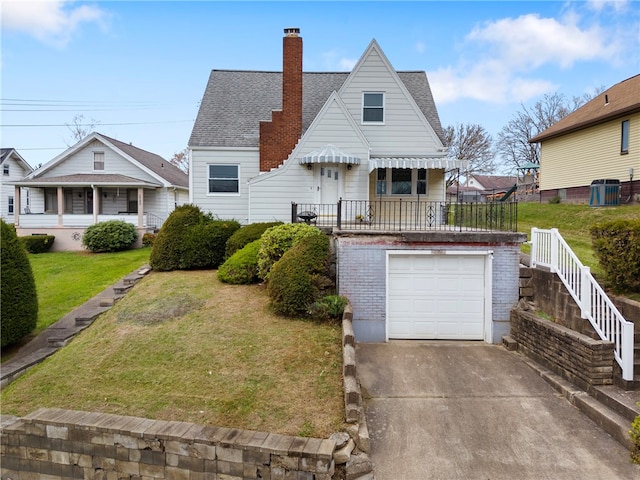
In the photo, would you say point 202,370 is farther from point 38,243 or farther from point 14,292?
point 38,243

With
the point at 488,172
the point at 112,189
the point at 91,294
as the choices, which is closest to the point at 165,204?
the point at 112,189

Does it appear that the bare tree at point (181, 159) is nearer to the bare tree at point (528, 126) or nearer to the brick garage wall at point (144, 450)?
the bare tree at point (528, 126)

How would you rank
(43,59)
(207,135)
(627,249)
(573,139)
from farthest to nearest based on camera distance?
(573,139) < (207,135) < (43,59) < (627,249)

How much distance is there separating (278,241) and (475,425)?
19.5 ft

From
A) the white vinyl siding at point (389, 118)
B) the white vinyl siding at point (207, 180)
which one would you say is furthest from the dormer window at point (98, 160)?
the white vinyl siding at point (389, 118)

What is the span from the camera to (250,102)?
683 inches

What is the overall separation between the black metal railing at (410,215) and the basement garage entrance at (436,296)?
1.09 metres

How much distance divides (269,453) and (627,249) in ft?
24.7

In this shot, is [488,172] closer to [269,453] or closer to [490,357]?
[490,357]

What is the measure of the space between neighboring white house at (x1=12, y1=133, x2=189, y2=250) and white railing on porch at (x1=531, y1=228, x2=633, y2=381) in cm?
1893

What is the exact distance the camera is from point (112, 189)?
23484mm

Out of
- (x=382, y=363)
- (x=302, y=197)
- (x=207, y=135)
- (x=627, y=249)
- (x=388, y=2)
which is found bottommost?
(x=382, y=363)

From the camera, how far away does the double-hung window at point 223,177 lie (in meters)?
15.6

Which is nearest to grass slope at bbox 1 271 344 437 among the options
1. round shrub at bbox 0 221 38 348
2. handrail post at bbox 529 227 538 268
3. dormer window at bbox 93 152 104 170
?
round shrub at bbox 0 221 38 348
